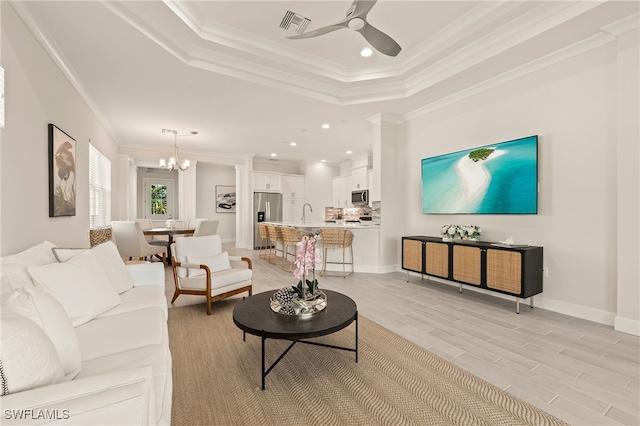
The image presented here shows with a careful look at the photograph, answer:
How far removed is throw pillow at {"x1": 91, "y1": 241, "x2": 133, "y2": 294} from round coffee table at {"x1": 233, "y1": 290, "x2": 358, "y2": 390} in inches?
44.0

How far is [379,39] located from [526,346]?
3007mm

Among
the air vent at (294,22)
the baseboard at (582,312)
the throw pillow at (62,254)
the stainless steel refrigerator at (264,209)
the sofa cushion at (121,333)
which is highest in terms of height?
the air vent at (294,22)

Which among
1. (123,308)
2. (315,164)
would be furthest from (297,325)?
(315,164)

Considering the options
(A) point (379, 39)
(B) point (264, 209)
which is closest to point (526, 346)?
(A) point (379, 39)

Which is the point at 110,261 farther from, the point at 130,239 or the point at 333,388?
the point at 130,239

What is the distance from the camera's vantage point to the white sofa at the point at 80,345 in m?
0.92

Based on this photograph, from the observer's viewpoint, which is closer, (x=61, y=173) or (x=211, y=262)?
(x=61, y=173)

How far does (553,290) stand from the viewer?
3.34 meters

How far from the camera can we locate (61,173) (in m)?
3.12

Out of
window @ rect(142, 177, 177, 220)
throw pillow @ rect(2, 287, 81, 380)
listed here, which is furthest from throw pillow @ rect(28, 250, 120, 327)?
window @ rect(142, 177, 177, 220)

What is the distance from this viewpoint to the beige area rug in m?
1.64

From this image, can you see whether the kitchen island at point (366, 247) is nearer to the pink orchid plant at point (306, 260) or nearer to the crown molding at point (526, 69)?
the crown molding at point (526, 69)

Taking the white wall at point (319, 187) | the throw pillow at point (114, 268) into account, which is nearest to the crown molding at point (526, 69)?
the throw pillow at point (114, 268)

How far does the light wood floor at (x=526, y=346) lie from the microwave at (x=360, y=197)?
431cm
